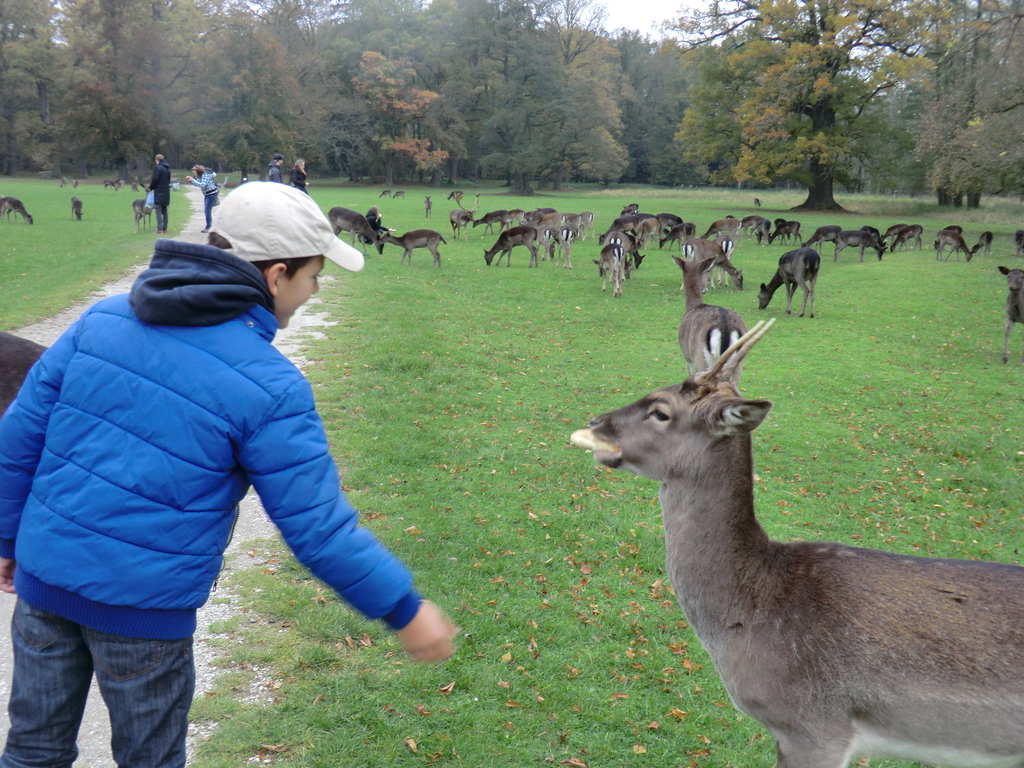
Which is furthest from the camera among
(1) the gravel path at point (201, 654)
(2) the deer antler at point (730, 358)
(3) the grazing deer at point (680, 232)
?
(3) the grazing deer at point (680, 232)

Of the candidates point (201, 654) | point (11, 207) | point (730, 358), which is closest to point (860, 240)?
point (730, 358)

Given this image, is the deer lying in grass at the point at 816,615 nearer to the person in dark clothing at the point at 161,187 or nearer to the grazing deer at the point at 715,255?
the grazing deer at the point at 715,255

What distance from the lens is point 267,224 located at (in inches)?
79.6

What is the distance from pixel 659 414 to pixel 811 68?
4079 cm

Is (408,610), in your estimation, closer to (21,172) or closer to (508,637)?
(508,637)

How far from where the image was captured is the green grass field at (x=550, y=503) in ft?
11.5

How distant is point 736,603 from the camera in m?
2.79

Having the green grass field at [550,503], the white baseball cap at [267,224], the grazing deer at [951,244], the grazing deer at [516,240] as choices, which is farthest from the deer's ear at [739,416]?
the grazing deer at [951,244]

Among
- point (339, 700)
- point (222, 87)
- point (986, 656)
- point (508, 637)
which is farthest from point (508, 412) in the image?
point (222, 87)

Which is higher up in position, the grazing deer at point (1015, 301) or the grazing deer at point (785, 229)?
the grazing deer at point (785, 229)

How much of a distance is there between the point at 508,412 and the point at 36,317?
6.79m

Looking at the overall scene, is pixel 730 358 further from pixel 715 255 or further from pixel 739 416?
pixel 715 255

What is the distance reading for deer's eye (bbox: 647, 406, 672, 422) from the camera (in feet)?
9.78

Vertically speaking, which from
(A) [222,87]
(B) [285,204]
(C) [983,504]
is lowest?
(C) [983,504]
